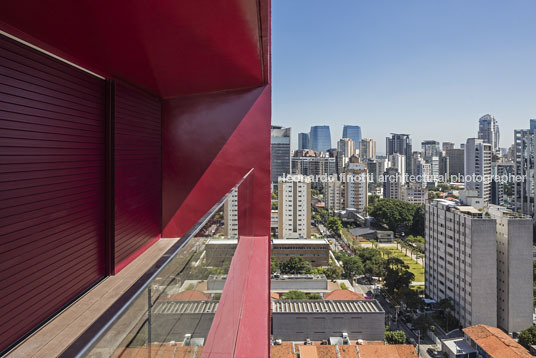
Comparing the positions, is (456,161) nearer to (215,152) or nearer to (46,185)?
(215,152)

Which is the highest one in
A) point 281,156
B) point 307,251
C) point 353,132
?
point 353,132

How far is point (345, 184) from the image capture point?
3259 centimetres

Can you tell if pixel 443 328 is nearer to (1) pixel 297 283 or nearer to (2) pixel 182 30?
(1) pixel 297 283

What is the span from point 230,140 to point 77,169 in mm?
1339

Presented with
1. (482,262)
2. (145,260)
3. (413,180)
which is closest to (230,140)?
(145,260)

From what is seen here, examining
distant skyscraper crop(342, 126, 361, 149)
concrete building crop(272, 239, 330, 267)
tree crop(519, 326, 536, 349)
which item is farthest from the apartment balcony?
distant skyscraper crop(342, 126, 361, 149)

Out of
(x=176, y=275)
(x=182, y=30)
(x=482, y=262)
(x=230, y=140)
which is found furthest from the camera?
(x=482, y=262)

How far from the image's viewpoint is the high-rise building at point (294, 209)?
23781 millimetres

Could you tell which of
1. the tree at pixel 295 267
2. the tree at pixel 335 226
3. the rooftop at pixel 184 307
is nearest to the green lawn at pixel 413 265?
the tree at pixel 335 226

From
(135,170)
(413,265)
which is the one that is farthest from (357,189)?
(135,170)

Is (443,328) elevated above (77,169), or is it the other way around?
(77,169)

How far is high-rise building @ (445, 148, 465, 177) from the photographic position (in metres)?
45.8

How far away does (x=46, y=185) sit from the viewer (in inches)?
93.9

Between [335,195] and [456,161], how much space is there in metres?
24.5
